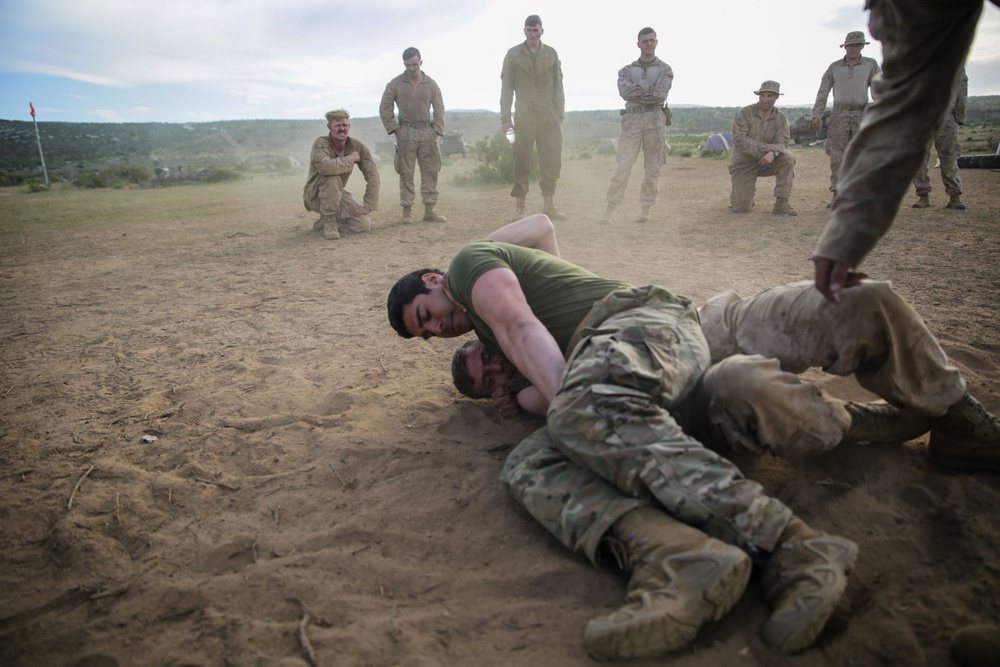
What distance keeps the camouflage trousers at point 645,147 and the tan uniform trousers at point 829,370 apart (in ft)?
17.6

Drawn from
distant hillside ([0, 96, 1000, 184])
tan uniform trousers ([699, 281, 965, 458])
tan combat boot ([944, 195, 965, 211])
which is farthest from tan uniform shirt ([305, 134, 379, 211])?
distant hillside ([0, 96, 1000, 184])

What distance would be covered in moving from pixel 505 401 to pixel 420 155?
5.98 meters

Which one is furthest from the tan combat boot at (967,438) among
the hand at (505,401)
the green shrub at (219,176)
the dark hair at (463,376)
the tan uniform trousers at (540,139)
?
the green shrub at (219,176)

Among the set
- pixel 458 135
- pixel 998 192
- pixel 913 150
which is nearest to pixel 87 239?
pixel 913 150

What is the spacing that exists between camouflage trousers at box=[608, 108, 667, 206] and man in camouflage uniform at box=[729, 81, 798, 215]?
3.55 feet

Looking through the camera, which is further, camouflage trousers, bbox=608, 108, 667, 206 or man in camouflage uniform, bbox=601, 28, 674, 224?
camouflage trousers, bbox=608, 108, 667, 206

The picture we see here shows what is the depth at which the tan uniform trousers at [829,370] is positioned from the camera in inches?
68.0

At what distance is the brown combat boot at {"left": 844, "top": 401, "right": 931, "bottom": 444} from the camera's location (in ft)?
6.81

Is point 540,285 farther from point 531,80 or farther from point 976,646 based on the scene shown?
point 531,80

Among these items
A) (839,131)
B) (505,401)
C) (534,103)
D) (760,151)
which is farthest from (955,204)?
(505,401)

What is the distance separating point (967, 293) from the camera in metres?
3.79

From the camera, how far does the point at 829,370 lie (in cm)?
193

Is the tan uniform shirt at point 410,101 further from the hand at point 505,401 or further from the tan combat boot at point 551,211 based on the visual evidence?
the hand at point 505,401

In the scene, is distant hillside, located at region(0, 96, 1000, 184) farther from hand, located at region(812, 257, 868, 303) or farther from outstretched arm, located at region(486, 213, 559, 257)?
hand, located at region(812, 257, 868, 303)
